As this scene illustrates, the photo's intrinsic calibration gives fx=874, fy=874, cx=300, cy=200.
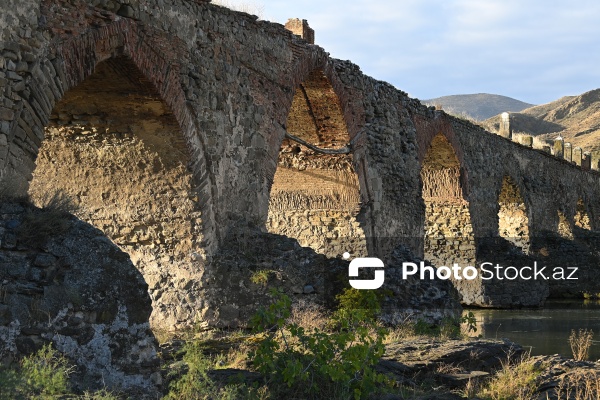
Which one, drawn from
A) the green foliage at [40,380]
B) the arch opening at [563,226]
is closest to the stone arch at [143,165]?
the green foliage at [40,380]

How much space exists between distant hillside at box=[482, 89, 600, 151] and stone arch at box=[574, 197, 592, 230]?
34.8 feet

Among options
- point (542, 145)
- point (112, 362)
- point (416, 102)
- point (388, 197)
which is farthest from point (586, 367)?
point (542, 145)

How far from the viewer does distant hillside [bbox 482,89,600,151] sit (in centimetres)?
4180

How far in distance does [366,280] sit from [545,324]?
591 centimetres

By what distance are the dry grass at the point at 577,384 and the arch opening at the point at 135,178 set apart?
4108mm

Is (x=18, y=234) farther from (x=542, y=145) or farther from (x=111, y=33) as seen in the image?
(x=542, y=145)

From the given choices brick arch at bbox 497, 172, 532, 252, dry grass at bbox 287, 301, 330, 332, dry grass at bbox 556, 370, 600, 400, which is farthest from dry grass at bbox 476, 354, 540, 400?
brick arch at bbox 497, 172, 532, 252

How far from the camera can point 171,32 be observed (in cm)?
893

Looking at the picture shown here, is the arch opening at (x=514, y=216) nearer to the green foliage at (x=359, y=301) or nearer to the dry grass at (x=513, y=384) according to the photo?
the green foliage at (x=359, y=301)

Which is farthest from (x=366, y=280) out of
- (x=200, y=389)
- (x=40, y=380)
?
(x=40, y=380)

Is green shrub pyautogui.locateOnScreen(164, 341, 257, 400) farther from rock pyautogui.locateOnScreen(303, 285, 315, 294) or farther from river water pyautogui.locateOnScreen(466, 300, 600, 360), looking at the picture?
river water pyautogui.locateOnScreen(466, 300, 600, 360)

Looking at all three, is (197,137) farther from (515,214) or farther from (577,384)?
(515,214)

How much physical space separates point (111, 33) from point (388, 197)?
6.91 m

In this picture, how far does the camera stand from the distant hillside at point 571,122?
41800 mm
